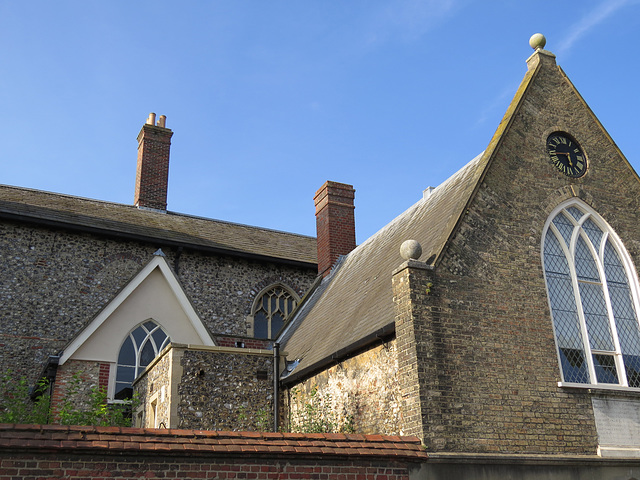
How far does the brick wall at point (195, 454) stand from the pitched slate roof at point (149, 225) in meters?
11.7

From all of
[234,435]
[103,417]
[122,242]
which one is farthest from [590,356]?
[122,242]

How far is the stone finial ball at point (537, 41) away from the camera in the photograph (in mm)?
13344

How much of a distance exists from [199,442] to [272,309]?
41.6 ft

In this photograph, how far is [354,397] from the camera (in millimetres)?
11227

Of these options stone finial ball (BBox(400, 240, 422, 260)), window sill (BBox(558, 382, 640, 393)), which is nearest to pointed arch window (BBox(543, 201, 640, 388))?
window sill (BBox(558, 382, 640, 393))

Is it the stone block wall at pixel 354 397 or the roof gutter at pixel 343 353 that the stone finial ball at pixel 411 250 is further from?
the stone block wall at pixel 354 397

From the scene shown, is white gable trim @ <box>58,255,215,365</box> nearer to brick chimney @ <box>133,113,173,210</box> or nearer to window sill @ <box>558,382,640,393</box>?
brick chimney @ <box>133,113,173,210</box>

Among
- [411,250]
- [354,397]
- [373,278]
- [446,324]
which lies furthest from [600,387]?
[373,278]

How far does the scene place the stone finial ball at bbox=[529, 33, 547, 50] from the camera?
13344 millimetres

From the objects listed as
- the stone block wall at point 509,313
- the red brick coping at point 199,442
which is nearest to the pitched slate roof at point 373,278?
the stone block wall at point 509,313

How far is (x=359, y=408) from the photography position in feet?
36.1

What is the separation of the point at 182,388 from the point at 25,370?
6.53 metres

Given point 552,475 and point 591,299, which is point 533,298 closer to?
point 591,299

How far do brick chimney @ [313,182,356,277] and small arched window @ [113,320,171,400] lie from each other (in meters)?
6.24
